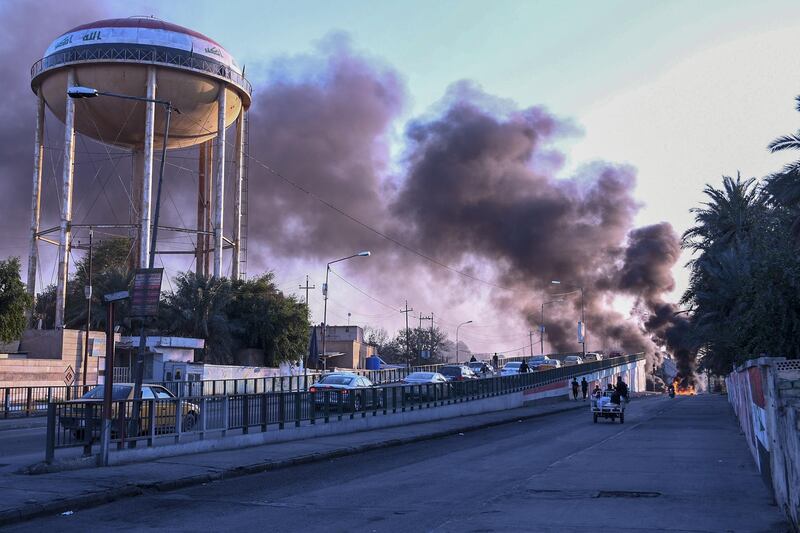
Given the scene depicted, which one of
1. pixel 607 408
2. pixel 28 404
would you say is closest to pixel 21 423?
pixel 28 404

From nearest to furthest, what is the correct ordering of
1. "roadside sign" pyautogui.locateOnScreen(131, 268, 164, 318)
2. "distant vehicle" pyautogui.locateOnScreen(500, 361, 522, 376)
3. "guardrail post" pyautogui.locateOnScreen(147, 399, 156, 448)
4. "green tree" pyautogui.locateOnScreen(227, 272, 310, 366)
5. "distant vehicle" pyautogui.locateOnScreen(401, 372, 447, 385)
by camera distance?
1. "guardrail post" pyautogui.locateOnScreen(147, 399, 156, 448)
2. "roadside sign" pyautogui.locateOnScreen(131, 268, 164, 318)
3. "distant vehicle" pyautogui.locateOnScreen(401, 372, 447, 385)
4. "green tree" pyautogui.locateOnScreen(227, 272, 310, 366)
5. "distant vehicle" pyautogui.locateOnScreen(500, 361, 522, 376)

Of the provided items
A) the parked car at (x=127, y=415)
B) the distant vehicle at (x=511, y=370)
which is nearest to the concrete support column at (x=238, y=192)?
the distant vehicle at (x=511, y=370)

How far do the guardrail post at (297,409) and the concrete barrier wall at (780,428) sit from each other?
1196 centimetres

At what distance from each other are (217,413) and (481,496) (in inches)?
331

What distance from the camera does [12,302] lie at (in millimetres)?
45500

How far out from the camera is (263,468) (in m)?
15.9

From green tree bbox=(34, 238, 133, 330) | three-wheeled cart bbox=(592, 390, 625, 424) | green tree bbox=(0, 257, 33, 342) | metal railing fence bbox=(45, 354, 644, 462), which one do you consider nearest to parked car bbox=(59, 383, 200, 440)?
metal railing fence bbox=(45, 354, 644, 462)

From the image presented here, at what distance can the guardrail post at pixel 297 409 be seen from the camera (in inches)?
870

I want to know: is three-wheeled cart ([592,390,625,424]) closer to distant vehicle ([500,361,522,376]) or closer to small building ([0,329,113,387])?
small building ([0,329,113,387])

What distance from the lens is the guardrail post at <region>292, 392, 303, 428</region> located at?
72.5ft

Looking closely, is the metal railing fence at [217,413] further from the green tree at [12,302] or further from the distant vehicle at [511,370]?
the distant vehicle at [511,370]

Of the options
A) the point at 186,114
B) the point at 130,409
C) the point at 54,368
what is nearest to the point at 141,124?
the point at 186,114

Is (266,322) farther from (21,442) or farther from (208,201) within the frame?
(21,442)

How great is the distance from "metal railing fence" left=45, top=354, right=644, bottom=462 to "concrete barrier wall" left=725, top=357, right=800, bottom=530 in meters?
11.0
